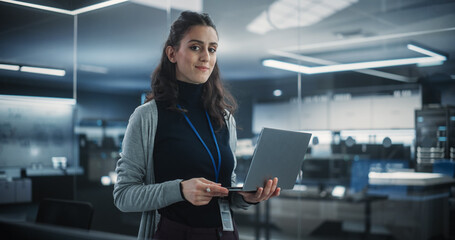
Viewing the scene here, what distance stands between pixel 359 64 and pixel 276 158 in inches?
111

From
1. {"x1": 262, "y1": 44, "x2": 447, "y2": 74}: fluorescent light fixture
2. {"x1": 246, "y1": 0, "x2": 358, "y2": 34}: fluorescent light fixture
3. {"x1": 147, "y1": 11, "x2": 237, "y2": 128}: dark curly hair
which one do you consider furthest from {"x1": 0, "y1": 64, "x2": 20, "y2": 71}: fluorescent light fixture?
{"x1": 147, "y1": 11, "x2": 237, "y2": 128}: dark curly hair

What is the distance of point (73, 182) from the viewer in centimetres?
527

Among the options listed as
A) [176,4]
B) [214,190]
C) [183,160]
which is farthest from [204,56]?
[176,4]

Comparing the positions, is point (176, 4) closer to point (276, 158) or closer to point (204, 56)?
point (204, 56)

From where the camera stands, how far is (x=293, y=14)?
14.7 feet

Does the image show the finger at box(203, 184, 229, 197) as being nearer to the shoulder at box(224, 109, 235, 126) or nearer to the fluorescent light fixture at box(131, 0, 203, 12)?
the shoulder at box(224, 109, 235, 126)

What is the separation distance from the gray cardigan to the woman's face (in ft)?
0.56

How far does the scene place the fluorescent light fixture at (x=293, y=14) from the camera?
13.9ft

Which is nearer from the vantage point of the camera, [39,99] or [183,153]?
[183,153]

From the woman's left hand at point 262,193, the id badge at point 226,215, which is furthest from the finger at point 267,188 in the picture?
the id badge at point 226,215

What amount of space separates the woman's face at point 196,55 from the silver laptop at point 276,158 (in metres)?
0.35

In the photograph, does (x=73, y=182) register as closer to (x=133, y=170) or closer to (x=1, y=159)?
(x=1, y=159)

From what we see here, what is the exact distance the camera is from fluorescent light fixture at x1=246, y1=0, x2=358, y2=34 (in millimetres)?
4246

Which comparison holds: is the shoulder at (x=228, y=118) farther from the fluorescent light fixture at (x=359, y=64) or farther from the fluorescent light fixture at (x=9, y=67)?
the fluorescent light fixture at (x=9, y=67)
